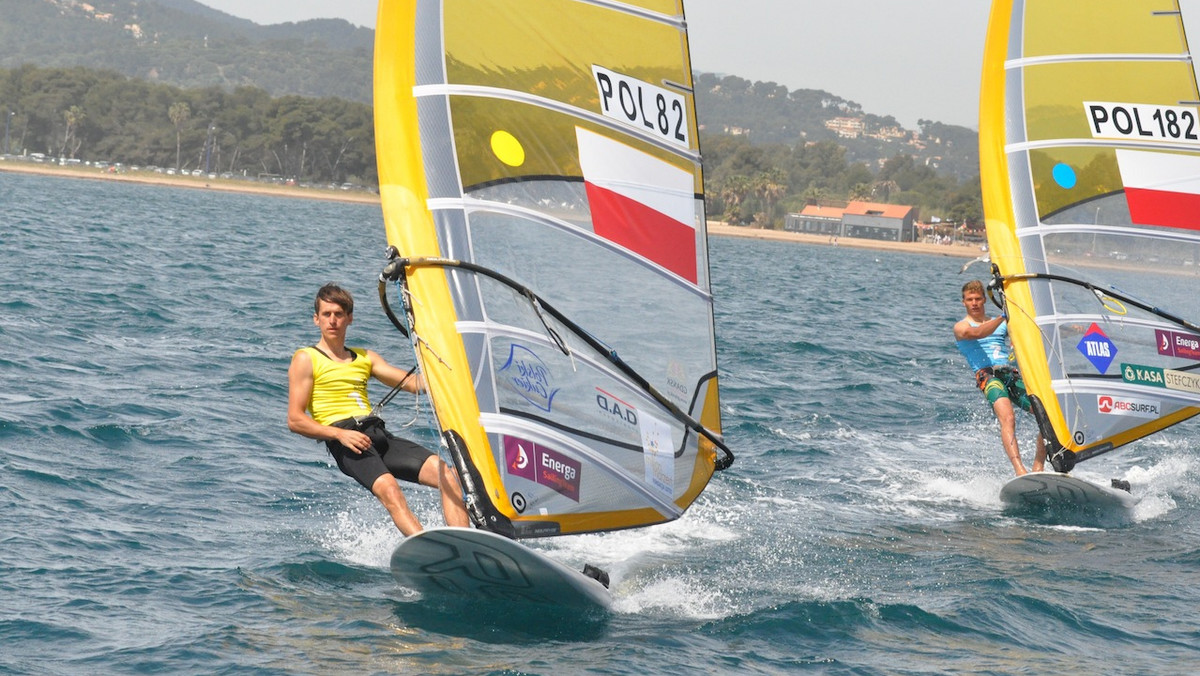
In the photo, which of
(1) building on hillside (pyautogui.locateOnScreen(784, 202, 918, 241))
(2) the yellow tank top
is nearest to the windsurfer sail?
(2) the yellow tank top

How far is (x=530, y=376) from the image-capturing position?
6684mm

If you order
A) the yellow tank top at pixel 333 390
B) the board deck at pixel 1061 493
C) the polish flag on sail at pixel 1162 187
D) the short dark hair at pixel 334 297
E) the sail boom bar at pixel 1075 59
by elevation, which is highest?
the sail boom bar at pixel 1075 59

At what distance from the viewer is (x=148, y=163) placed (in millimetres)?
128625

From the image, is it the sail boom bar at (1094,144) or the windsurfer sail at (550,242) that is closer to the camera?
the windsurfer sail at (550,242)

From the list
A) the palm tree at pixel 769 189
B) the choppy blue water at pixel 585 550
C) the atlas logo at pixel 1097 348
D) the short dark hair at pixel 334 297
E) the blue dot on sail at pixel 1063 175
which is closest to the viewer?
the choppy blue water at pixel 585 550

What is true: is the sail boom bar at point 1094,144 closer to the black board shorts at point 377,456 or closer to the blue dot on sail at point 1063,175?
the blue dot on sail at point 1063,175

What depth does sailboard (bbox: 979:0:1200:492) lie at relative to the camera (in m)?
10.0

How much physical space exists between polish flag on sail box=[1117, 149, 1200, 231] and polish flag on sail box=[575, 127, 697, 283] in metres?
4.72

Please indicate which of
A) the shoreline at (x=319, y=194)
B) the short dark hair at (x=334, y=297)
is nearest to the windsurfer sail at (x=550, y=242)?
the short dark hair at (x=334, y=297)

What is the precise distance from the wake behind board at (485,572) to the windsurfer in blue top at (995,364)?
4.53 metres

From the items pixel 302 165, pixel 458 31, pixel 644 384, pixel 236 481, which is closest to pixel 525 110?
pixel 458 31

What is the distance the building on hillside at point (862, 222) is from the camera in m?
126

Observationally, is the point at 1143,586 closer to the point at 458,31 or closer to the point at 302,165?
the point at 458,31

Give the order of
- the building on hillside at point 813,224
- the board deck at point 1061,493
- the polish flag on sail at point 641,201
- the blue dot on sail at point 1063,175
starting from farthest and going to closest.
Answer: the building on hillside at point 813,224 < the blue dot on sail at point 1063,175 < the board deck at point 1061,493 < the polish flag on sail at point 641,201
